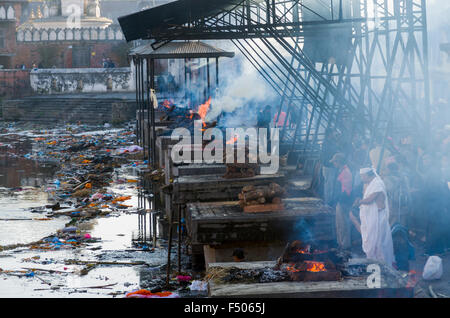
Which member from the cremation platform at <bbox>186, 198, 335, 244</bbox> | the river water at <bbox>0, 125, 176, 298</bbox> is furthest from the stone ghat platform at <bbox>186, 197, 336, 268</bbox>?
the river water at <bbox>0, 125, 176, 298</bbox>

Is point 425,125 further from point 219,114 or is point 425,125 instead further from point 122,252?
point 219,114

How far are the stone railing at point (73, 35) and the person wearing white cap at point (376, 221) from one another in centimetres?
4433

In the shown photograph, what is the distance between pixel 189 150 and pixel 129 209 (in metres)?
1.99

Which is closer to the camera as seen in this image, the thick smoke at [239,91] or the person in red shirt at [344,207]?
the person in red shirt at [344,207]

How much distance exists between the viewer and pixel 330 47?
598 inches

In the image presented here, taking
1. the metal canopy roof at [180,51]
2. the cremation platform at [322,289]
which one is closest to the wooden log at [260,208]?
the cremation platform at [322,289]

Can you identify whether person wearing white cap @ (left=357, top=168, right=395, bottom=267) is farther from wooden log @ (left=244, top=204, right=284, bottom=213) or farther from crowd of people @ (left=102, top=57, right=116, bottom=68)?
crowd of people @ (left=102, top=57, right=116, bottom=68)

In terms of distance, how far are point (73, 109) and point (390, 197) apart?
30.6 meters

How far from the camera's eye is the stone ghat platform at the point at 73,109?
118 feet

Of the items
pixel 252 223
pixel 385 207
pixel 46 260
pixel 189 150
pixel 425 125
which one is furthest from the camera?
pixel 189 150

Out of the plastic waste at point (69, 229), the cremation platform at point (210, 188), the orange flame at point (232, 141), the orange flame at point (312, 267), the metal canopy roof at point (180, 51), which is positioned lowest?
the plastic waste at point (69, 229)

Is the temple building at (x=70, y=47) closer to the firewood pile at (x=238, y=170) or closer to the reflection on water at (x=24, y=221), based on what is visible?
the reflection on water at (x=24, y=221)

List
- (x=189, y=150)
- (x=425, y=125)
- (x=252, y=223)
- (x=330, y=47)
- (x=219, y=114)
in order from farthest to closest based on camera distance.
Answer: (x=219, y=114), (x=330, y=47), (x=189, y=150), (x=425, y=125), (x=252, y=223)
